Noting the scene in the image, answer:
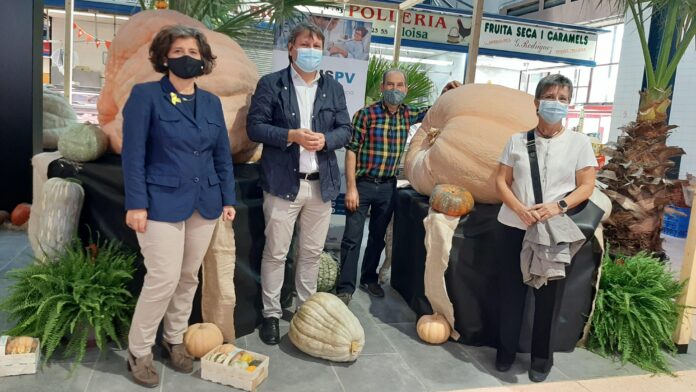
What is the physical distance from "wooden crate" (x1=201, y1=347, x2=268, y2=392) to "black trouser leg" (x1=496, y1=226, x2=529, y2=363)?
48.9 inches

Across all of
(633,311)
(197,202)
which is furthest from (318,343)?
(633,311)

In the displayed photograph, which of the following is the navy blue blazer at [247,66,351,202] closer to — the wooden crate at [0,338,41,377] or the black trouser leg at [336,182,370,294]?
the black trouser leg at [336,182,370,294]

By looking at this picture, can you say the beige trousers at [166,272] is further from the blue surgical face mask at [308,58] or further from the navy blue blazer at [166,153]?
the blue surgical face mask at [308,58]

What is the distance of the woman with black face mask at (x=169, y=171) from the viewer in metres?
2.33

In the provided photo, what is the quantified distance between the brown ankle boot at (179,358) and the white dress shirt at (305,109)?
108 cm

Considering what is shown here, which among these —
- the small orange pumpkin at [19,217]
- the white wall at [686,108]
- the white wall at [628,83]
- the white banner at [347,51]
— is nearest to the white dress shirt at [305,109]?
the white banner at [347,51]

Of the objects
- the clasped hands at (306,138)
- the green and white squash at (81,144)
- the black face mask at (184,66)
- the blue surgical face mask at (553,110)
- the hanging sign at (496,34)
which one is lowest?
the green and white squash at (81,144)

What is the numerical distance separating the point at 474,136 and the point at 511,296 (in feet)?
3.20

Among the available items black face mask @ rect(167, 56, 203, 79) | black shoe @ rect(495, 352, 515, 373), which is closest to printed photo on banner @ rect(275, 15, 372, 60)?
black face mask @ rect(167, 56, 203, 79)

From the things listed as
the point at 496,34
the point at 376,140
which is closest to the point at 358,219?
the point at 376,140

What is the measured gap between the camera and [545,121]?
107 inches

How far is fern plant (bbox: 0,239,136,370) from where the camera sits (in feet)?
8.78

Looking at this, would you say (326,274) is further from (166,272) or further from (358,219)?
(166,272)

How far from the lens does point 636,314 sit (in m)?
3.17
